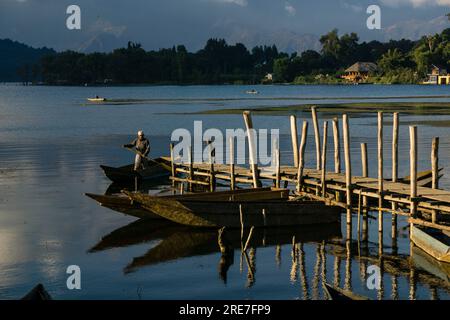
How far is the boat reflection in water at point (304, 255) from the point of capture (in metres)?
21.1

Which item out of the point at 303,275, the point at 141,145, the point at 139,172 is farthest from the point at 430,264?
the point at 139,172

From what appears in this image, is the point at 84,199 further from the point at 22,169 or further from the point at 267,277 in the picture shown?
the point at 267,277

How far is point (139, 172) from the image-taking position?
127 feet

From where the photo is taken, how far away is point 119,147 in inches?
2248

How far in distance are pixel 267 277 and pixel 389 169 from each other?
19.3 meters

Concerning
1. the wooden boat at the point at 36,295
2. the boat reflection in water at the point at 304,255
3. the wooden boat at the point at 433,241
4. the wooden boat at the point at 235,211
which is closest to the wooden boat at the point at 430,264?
the boat reflection in water at the point at 304,255

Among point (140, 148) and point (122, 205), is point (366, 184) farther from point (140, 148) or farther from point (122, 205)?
point (140, 148)

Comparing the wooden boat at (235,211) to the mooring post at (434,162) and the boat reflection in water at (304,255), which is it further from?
the mooring post at (434,162)

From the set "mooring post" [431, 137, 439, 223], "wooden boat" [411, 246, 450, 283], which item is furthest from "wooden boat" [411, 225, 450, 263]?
"mooring post" [431, 137, 439, 223]

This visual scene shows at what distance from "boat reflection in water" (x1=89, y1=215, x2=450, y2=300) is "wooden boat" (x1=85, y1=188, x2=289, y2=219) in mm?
603

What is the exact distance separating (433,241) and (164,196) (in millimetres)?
8787

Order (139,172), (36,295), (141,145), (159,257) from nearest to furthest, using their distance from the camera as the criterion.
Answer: (36,295) < (159,257) < (141,145) < (139,172)
